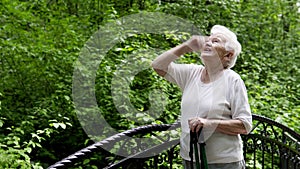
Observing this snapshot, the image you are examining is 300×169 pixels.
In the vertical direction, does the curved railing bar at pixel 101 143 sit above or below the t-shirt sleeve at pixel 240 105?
below

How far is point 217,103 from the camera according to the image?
1723 mm

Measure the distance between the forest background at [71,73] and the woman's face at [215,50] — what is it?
4.09 ft

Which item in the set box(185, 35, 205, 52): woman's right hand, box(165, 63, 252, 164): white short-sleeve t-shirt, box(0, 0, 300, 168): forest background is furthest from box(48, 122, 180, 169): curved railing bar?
box(0, 0, 300, 168): forest background

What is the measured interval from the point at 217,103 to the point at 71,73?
9.65 feet

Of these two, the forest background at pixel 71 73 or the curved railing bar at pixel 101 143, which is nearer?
the curved railing bar at pixel 101 143

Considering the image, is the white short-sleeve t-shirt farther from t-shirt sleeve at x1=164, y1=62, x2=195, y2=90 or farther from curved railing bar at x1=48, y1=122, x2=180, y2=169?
curved railing bar at x1=48, y1=122, x2=180, y2=169

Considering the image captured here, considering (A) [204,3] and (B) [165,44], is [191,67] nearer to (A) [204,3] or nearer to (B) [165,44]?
(B) [165,44]

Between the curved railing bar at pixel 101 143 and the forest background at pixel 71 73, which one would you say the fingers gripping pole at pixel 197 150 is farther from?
the forest background at pixel 71 73

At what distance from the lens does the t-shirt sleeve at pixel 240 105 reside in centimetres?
171

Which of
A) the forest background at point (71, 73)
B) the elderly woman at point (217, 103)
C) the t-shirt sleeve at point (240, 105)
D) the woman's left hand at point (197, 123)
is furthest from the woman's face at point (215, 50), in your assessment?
the forest background at point (71, 73)

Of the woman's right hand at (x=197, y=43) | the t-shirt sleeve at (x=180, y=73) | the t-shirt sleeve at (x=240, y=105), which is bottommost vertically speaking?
the t-shirt sleeve at (x=240, y=105)

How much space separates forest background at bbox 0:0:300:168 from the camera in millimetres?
3596

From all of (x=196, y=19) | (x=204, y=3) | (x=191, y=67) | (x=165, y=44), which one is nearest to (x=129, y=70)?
(x=165, y=44)

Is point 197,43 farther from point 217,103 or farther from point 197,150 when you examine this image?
point 197,150
